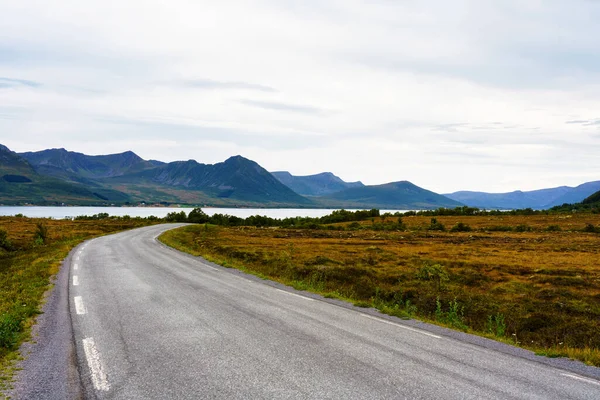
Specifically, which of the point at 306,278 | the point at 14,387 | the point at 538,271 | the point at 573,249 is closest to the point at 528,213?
the point at 573,249

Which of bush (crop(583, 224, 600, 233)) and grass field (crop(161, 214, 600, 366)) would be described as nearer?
grass field (crop(161, 214, 600, 366))

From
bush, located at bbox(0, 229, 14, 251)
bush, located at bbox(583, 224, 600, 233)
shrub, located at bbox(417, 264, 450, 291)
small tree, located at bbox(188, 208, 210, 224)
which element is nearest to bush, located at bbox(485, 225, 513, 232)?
bush, located at bbox(583, 224, 600, 233)

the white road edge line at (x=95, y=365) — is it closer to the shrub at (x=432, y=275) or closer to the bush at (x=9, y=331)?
the bush at (x=9, y=331)

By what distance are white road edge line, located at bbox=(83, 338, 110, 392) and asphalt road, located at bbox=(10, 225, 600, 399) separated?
0.8 inches

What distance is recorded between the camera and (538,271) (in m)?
25.7

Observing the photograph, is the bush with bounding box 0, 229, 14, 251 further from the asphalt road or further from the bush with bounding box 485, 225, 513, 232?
the bush with bounding box 485, 225, 513, 232

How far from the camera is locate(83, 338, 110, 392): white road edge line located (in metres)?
6.61

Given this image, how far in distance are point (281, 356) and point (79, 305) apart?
797cm

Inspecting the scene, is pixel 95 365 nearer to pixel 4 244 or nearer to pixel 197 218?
pixel 4 244

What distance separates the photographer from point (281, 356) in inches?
318

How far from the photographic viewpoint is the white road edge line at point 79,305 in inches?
464

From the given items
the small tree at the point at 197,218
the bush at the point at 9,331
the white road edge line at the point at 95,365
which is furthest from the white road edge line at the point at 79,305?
the small tree at the point at 197,218

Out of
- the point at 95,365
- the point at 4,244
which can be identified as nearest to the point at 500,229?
the point at 4,244

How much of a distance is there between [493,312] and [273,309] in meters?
9.98
